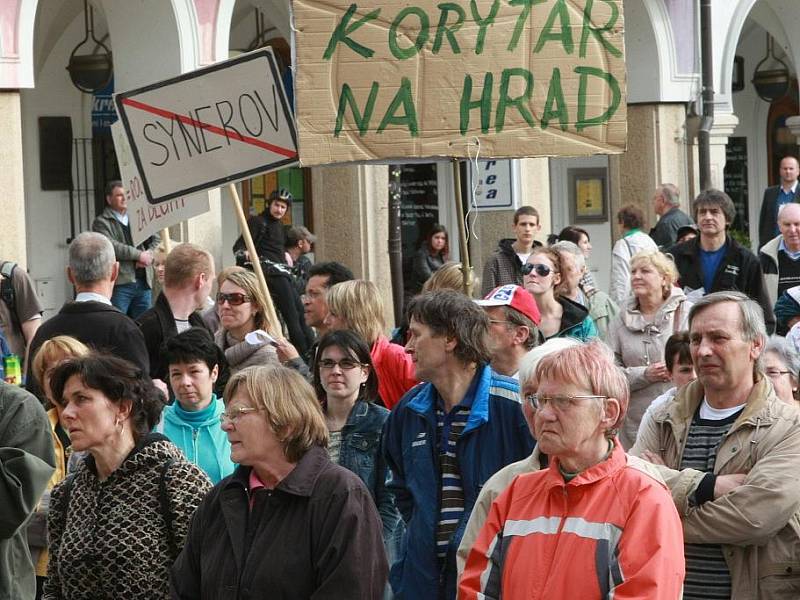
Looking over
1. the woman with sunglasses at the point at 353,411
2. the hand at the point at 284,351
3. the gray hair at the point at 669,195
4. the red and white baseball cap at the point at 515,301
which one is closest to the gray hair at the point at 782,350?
the red and white baseball cap at the point at 515,301

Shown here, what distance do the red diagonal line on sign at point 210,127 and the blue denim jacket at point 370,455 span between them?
1.91 m

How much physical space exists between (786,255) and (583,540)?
735cm

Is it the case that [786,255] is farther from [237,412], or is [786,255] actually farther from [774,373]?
[237,412]

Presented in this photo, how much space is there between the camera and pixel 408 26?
7.15 meters

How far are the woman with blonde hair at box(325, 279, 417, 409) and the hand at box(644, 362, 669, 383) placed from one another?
53.8 inches

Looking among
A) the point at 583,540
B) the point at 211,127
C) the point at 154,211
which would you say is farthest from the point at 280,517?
the point at 154,211

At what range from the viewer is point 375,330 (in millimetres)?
7523

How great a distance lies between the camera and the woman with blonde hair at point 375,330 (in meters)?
7.43

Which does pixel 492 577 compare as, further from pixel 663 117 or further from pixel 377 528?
pixel 663 117

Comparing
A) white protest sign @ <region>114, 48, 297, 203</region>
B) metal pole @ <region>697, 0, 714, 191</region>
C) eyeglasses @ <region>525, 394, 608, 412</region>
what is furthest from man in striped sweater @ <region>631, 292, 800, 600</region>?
metal pole @ <region>697, 0, 714, 191</region>

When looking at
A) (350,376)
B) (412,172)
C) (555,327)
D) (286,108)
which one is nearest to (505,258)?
(555,327)

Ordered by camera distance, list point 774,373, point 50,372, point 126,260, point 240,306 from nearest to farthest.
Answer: point 774,373 < point 50,372 < point 240,306 < point 126,260

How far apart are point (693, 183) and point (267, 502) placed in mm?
15097

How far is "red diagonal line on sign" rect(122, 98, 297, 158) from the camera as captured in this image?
7.89m
